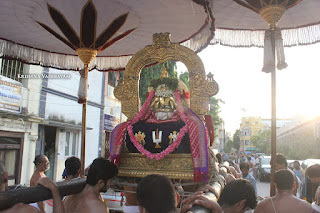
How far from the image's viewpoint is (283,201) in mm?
2764

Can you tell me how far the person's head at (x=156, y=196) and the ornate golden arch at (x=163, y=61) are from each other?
205 cm

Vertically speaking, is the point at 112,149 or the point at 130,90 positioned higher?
the point at 130,90

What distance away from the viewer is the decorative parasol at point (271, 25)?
10.7ft

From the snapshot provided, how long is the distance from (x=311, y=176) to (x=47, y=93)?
35.7 ft

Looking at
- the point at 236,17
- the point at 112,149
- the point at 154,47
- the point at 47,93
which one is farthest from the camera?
the point at 47,93

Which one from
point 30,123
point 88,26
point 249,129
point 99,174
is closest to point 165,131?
point 99,174

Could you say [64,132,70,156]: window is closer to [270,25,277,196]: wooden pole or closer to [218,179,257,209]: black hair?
[270,25,277,196]: wooden pole

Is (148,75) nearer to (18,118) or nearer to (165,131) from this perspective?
(18,118)

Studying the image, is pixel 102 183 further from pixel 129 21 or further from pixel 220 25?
pixel 220 25

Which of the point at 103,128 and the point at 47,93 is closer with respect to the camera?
the point at 47,93

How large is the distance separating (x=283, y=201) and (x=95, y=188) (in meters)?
1.88

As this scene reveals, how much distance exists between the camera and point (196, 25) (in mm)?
4438

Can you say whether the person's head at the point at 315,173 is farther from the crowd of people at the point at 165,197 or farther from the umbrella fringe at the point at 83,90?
the umbrella fringe at the point at 83,90

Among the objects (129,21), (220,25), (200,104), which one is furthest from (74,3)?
(220,25)
